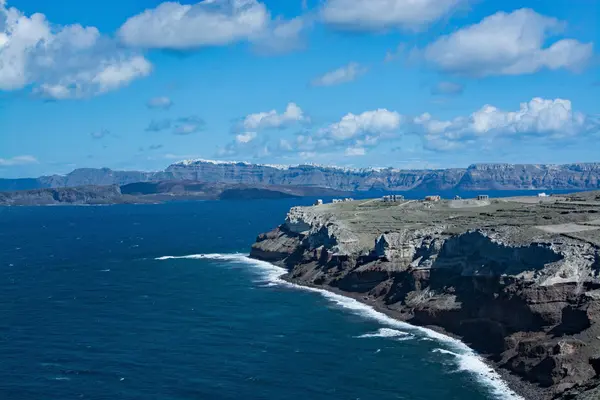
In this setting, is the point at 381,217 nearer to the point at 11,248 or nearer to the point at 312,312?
the point at 312,312

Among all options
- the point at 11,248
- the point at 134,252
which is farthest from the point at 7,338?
the point at 11,248

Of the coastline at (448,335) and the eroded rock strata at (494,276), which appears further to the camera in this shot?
the eroded rock strata at (494,276)

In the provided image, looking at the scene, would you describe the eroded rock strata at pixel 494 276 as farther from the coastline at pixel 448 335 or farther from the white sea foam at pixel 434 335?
the white sea foam at pixel 434 335

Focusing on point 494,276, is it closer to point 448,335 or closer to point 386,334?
point 448,335

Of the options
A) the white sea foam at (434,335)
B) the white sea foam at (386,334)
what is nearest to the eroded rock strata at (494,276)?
the white sea foam at (434,335)

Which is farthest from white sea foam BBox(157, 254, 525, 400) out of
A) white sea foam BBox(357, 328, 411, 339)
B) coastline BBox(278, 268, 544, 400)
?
white sea foam BBox(357, 328, 411, 339)

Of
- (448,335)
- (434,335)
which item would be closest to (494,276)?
(448,335)
